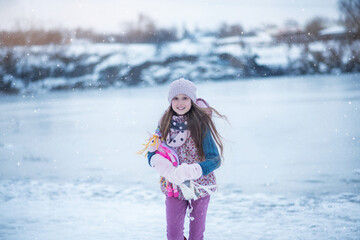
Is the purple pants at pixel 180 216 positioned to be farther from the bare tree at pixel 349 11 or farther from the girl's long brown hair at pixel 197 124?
the bare tree at pixel 349 11

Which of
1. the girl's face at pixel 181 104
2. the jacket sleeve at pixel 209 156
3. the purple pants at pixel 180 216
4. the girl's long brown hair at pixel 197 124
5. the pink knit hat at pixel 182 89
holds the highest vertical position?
the pink knit hat at pixel 182 89

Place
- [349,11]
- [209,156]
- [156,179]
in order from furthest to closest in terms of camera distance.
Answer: [349,11] → [156,179] → [209,156]

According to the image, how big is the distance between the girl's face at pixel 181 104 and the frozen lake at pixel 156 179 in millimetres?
534

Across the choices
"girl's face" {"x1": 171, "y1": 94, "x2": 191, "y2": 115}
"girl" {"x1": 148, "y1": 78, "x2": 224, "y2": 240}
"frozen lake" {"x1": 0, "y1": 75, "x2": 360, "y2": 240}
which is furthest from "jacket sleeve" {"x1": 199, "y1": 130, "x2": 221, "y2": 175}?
"frozen lake" {"x1": 0, "y1": 75, "x2": 360, "y2": 240}

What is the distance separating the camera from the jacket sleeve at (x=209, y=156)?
71.9 inches

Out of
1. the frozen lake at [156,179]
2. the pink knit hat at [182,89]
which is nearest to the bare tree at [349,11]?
the frozen lake at [156,179]

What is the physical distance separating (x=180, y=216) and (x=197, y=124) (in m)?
0.46

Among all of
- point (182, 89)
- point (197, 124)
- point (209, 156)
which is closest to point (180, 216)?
point (209, 156)

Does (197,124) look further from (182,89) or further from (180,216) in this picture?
(180,216)

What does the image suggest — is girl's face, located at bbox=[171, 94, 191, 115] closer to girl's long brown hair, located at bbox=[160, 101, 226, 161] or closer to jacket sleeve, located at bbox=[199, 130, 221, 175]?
girl's long brown hair, located at bbox=[160, 101, 226, 161]

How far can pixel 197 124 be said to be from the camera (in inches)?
75.5

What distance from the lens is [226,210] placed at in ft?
11.0

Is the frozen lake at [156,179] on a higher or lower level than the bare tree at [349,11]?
lower

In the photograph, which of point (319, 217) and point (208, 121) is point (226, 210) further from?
point (208, 121)
